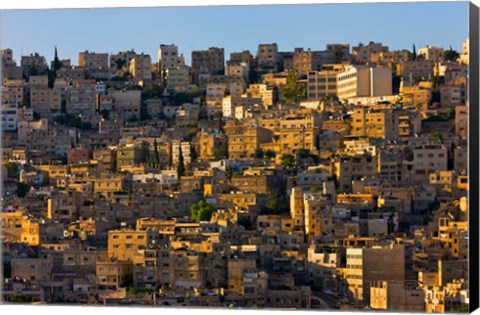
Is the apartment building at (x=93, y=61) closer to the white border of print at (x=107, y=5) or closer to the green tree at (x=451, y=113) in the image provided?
the green tree at (x=451, y=113)

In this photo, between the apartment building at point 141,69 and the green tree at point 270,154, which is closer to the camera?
the green tree at point 270,154

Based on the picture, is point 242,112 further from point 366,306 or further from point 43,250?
point 366,306

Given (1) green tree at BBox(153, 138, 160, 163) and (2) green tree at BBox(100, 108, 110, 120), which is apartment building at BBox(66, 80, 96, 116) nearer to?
(2) green tree at BBox(100, 108, 110, 120)

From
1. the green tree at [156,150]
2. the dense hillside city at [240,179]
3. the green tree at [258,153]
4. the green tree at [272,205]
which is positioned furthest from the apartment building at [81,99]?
the green tree at [272,205]

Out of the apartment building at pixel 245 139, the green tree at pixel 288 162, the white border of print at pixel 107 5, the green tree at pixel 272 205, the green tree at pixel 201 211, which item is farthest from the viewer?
the apartment building at pixel 245 139

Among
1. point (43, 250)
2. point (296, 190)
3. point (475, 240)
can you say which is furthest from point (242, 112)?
point (475, 240)

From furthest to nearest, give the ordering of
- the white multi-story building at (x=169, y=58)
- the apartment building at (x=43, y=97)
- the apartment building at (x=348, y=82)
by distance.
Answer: the white multi-story building at (x=169, y=58)
the apartment building at (x=43, y=97)
the apartment building at (x=348, y=82)

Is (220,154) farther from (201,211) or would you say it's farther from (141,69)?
(141,69)

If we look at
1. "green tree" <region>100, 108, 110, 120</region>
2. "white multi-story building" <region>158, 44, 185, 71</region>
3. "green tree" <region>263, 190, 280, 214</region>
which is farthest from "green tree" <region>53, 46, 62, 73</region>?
"green tree" <region>263, 190, 280, 214</region>
